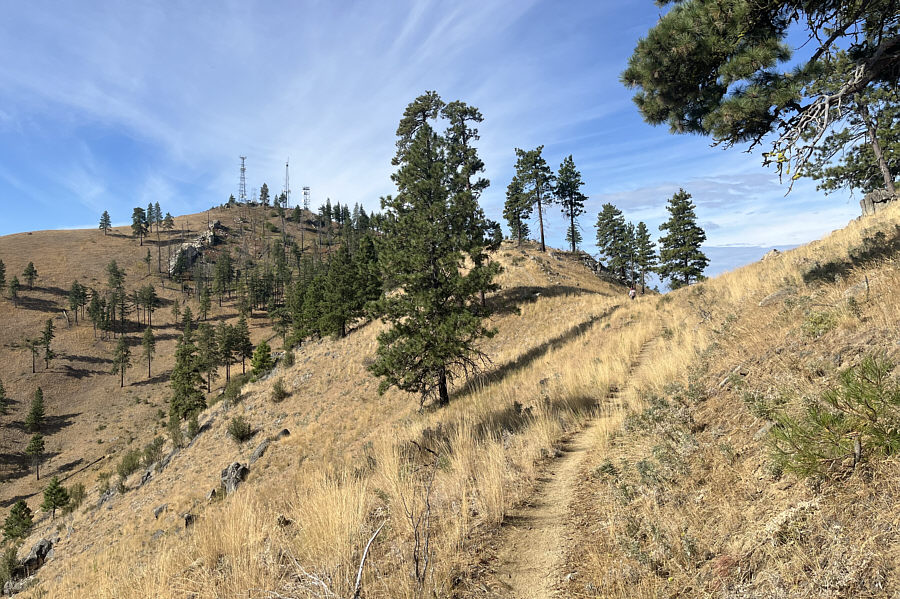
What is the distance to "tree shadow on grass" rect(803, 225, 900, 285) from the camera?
7.99m

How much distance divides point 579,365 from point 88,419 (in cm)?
8692

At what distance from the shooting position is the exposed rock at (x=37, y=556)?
25.8 metres

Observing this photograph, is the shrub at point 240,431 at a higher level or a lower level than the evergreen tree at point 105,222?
lower

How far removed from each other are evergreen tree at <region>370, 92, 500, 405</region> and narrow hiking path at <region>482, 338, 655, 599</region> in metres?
9.91

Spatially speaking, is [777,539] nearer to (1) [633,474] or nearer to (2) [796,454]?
(2) [796,454]

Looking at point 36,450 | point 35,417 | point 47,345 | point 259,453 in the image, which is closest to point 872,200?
point 259,453

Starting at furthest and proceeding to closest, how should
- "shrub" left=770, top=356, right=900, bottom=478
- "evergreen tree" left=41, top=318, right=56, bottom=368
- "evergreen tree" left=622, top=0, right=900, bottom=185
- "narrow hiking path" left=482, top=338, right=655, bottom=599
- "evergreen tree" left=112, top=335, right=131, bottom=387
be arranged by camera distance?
"evergreen tree" left=41, top=318, right=56, bottom=368 < "evergreen tree" left=112, top=335, right=131, bottom=387 < "evergreen tree" left=622, top=0, right=900, bottom=185 < "narrow hiking path" left=482, top=338, right=655, bottom=599 < "shrub" left=770, top=356, right=900, bottom=478

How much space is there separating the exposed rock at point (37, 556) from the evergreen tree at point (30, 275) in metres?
103

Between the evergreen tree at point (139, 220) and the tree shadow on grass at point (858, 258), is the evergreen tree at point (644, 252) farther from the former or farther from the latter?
the evergreen tree at point (139, 220)

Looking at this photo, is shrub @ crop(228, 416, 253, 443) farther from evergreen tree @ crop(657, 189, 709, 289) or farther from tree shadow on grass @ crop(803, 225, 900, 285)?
evergreen tree @ crop(657, 189, 709, 289)

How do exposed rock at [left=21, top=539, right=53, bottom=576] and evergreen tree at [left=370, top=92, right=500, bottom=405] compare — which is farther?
exposed rock at [left=21, top=539, right=53, bottom=576]

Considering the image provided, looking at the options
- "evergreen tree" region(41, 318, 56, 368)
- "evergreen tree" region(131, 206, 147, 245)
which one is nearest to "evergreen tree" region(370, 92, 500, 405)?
"evergreen tree" region(41, 318, 56, 368)

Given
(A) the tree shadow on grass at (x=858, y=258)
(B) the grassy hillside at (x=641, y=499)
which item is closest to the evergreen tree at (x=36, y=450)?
(B) the grassy hillside at (x=641, y=499)

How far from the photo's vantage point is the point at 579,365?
12.6m
